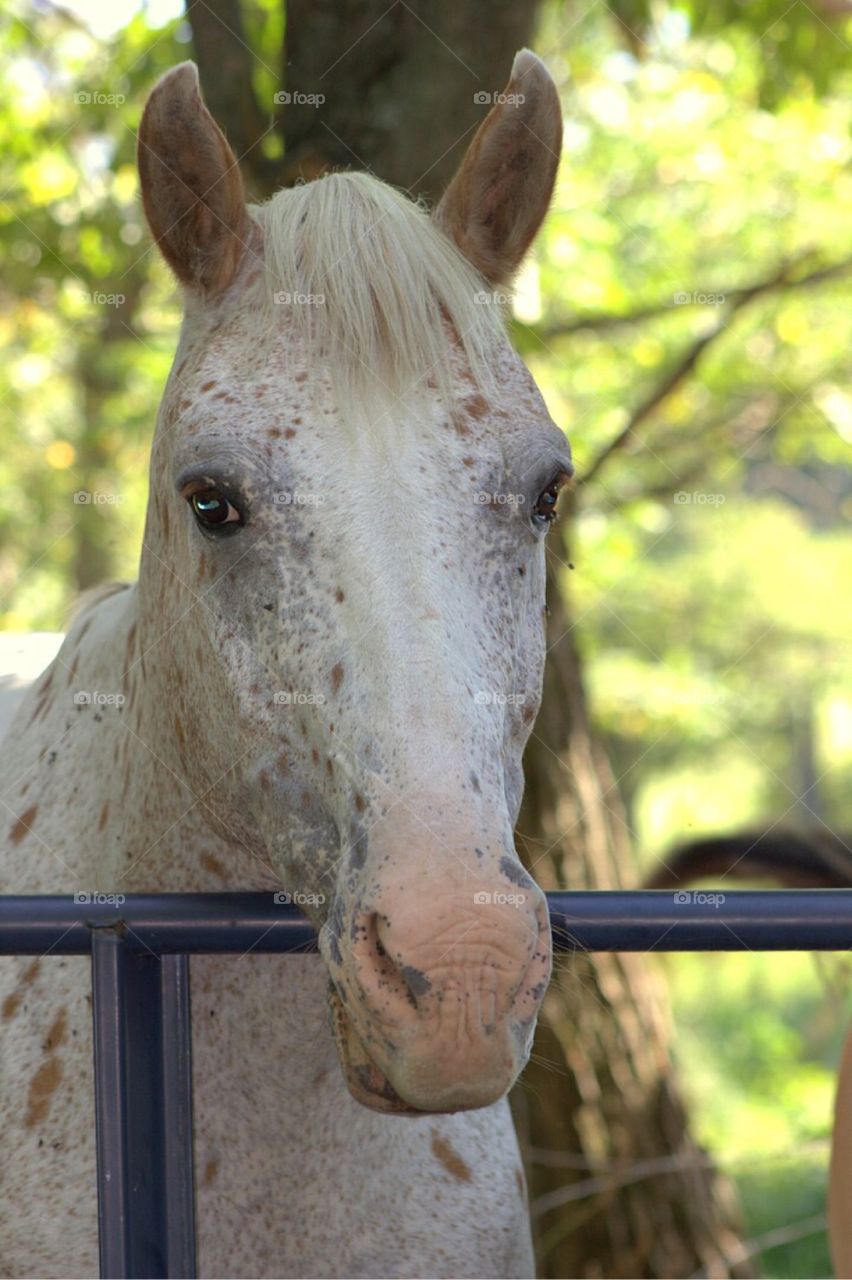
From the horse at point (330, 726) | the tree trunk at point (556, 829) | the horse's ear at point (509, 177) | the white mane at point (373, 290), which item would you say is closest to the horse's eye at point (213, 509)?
the horse at point (330, 726)

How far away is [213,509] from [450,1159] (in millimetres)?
1143

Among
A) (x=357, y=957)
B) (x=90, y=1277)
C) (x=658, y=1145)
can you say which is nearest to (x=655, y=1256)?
(x=658, y=1145)

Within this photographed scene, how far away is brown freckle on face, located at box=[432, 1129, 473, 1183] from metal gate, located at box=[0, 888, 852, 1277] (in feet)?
1.73

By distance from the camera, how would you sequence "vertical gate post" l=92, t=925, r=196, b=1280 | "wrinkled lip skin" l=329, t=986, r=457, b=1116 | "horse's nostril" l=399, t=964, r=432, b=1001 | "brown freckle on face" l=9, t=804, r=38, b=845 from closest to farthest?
"horse's nostril" l=399, t=964, r=432, b=1001 < "wrinkled lip skin" l=329, t=986, r=457, b=1116 < "vertical gate post" l=92, t=925, r=196, b=1280 < "brown freckle on face" l=9, t=804, r=38, b=845

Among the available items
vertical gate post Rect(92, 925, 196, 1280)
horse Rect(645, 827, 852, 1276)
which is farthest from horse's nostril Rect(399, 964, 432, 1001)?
horse Rect(645, 827, 852, 1276)

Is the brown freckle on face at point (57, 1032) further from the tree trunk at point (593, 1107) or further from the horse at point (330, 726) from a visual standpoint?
the tree trunk at point (593, 1107)

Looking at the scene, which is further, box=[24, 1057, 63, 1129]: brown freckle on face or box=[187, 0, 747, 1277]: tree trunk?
box=[187, 0, 747, 1277]: tree trunk

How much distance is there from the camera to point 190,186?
80.2 inches

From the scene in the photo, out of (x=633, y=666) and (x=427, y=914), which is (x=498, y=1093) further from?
(x=633, y=666)

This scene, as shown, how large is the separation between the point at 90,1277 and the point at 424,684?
1108mm

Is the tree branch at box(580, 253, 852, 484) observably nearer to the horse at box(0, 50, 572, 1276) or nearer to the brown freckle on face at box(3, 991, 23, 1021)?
the horse at box(0, 50, 572, 1276)

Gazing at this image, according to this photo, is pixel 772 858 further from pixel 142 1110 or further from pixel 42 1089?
pixel 142 1110

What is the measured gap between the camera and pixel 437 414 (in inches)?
71.8

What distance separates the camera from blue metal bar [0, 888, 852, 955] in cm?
166
